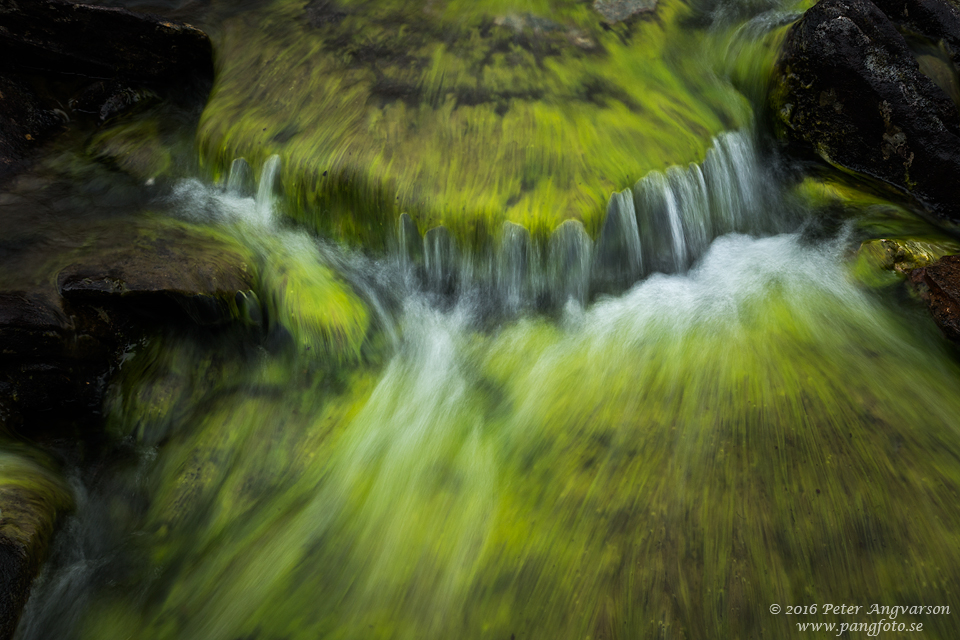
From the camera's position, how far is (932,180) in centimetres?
415

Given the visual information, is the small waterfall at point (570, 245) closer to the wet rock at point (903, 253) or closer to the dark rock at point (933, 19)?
the wet rock at point (903, 253)

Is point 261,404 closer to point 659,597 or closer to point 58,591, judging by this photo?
point 58,591

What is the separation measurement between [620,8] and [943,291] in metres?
3.16

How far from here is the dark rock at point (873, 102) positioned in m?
4.02

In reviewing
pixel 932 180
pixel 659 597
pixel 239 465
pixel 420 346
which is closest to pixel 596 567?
pixel 659 597

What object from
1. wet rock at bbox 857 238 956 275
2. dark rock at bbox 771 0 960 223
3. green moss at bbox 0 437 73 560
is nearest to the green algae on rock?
dark rock at bbox 771 0 960 223

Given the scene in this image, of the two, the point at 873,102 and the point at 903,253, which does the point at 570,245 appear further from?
the point at 873,102

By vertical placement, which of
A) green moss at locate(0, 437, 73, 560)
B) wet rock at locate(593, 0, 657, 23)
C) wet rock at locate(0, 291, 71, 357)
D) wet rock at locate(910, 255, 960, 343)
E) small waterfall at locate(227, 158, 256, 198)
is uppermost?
wet rock at locate(593, 0, 657, 23)

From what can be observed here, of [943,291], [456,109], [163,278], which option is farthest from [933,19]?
[163,278]

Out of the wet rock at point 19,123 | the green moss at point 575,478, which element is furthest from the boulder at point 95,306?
the wet rock at point 19,123

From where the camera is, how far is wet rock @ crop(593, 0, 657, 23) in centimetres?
475

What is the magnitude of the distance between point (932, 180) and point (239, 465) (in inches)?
196

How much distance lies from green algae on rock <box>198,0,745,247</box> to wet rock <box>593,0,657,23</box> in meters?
0.10

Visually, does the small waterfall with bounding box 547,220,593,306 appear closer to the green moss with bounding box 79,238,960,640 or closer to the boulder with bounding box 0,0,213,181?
the green moss with bounding box 79,238,960,640
